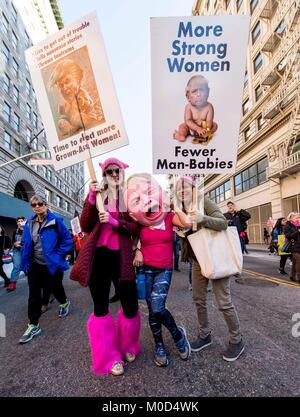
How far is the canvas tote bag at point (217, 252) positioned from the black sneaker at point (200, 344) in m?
0.84

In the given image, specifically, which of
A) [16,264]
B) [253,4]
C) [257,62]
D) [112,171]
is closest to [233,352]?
[112,171]

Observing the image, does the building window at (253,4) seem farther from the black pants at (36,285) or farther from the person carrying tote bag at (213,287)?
the black pants at (36,285)

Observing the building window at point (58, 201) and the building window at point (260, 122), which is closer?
the building window at point (260, 122)

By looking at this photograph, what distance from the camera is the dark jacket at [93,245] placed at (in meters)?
2.22

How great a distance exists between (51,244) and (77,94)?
210 cm

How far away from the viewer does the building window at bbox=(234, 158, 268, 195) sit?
2072cm

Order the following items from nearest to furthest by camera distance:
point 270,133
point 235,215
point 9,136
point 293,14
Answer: point 235,215 < point 293,14 < point 270,133 < point 9,136

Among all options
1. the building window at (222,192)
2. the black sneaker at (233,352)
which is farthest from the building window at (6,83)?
the black sneaker at (233,352)

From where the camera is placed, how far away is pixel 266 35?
65.0 ft

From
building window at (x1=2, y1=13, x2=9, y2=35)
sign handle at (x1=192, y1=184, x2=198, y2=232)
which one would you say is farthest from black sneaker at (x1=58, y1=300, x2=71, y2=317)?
building window at (x1=2, y1=13, x2=9, y2=35)

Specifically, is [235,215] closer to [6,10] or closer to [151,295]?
[151,295]

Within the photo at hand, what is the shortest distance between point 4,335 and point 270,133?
21367 mm

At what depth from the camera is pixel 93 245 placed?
2281 mm
